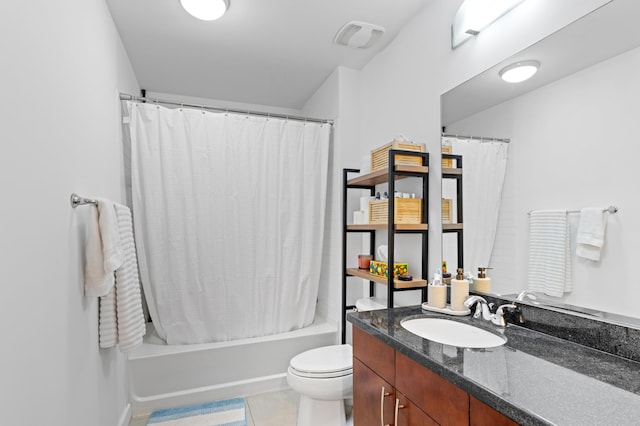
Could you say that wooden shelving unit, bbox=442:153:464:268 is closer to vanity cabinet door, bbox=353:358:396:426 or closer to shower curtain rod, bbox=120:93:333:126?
vanity cabinet door, bbox=353:358:396:426

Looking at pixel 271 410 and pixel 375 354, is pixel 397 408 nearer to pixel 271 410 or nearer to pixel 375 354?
pixel 375 354

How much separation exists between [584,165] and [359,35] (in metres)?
1.58

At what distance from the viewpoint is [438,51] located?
1.85 meters

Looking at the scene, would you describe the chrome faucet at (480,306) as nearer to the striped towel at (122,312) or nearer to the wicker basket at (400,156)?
the wicker basket at (400,156)

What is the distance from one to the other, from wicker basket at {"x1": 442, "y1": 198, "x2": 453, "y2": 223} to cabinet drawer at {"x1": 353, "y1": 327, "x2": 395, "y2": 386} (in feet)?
2.42

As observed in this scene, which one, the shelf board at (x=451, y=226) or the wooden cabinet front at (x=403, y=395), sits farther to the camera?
the shelf board at (x=451, y=226)

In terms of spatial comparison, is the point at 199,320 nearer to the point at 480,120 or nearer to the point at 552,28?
the point at 480,120

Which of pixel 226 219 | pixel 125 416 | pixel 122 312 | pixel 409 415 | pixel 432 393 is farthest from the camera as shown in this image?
pixel 226 219

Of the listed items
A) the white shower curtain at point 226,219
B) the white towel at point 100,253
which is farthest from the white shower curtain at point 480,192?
the white towel at point 100,253

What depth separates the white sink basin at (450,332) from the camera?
130cm

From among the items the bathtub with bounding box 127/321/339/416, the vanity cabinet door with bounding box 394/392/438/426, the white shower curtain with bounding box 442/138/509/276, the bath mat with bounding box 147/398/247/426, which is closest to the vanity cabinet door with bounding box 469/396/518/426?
the vanity cabinet door with bounding box 394/392/438/426

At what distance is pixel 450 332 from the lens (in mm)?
1435

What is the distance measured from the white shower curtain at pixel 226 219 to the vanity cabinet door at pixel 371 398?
49.1 inches

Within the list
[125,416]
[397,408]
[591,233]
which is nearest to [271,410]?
[125,416]
